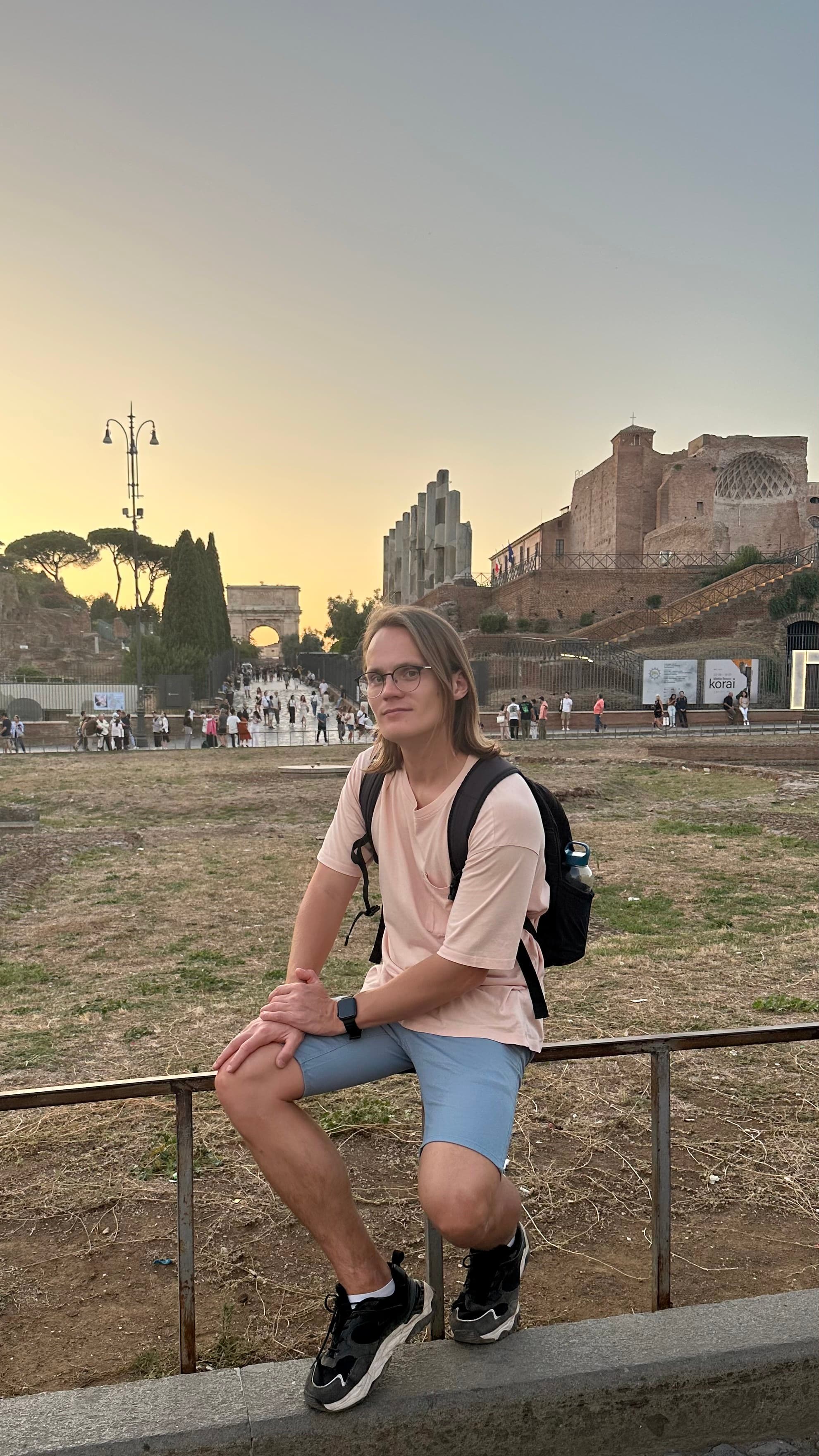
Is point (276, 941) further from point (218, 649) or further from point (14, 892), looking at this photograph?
point (218, 649)

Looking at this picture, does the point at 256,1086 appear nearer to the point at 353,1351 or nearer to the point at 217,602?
the point at 353,1351

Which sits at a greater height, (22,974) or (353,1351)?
(353,1351)

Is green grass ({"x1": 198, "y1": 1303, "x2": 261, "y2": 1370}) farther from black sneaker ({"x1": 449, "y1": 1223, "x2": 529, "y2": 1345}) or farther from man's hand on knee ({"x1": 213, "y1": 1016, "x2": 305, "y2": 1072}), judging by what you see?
man's hand on knee ({"x1": 213, "y1": 1016, "x2": 305, "y2": 1072})

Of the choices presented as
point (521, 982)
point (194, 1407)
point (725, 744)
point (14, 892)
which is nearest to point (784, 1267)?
point (521, 982)

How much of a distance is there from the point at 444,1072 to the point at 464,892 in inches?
14.7

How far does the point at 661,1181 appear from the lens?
7.95ft

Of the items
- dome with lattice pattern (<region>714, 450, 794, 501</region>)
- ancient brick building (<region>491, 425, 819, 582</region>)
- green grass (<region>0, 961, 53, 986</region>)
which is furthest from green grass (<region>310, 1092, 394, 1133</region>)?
dome with lattice pattern (<region>714, 450, 794, 501</region>)

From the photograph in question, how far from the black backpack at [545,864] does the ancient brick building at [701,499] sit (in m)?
55.9

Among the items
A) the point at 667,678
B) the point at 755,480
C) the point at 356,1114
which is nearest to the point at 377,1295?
the point at 356,1114

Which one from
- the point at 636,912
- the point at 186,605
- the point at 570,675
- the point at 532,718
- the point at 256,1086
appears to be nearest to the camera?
the point at 256,1086

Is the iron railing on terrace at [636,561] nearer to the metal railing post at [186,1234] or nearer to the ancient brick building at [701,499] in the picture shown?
the ancient brick building at [701,499]

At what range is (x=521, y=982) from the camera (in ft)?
7.50

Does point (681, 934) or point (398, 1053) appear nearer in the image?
point (398, 1053)

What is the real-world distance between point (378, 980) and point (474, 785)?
564mm
